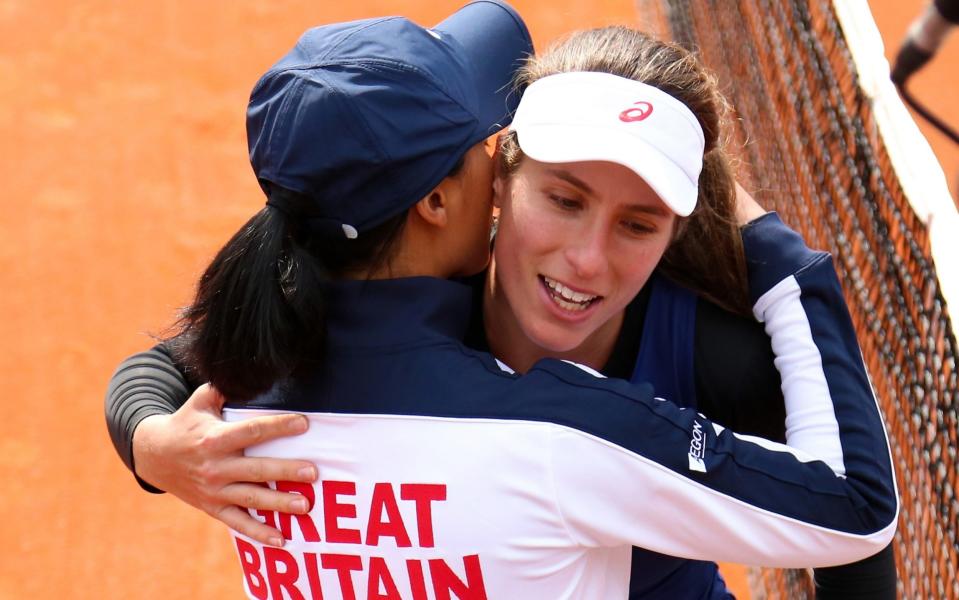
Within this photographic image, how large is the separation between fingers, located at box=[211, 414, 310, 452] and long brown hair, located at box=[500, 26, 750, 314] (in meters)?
0.55

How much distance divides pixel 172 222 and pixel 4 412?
1209 mm

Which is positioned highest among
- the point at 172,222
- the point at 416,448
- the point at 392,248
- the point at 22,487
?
the point at 392,248

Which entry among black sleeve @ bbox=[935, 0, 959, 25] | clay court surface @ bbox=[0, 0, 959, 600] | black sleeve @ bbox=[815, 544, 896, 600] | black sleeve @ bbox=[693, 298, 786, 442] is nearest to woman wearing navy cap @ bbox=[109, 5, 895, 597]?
black sleeve @ bbox=[693, 298, 786, 442]

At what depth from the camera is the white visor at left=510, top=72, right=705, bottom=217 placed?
5.58ft

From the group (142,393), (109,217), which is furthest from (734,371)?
(109,217)

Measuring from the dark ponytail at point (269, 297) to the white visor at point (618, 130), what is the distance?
265 millimetres

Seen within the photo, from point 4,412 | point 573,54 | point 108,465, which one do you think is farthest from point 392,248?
point 4,412

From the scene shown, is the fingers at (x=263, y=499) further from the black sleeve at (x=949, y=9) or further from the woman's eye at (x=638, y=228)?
the black sleeve at (x=949, y=9)

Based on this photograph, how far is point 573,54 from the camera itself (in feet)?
6.25

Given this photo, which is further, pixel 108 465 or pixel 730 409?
pixel 108 465

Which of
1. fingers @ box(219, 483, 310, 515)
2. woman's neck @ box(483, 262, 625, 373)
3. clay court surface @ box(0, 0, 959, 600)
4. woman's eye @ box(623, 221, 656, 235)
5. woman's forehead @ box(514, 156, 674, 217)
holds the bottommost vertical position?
clay court surface @ box(0, 0, 959, 600)

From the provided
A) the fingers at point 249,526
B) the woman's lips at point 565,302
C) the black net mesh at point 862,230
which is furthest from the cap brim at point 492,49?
the black net mesh at point 862,230

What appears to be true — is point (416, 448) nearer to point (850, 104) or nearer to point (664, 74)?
point (664, 74)

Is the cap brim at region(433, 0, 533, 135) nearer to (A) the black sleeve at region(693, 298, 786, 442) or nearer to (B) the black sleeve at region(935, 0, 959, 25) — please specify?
(A) the black sleeve at region(693, 298, 786, 442)
